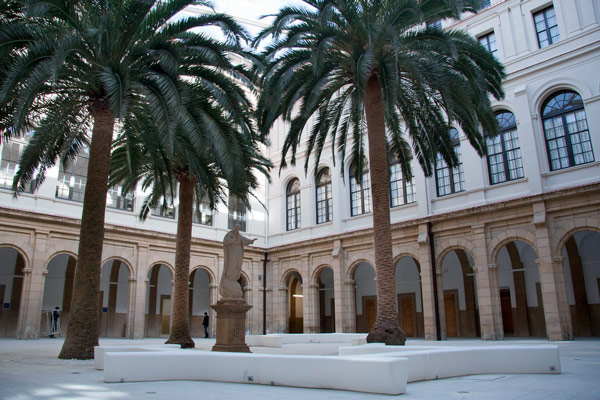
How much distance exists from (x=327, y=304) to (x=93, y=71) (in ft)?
76.2

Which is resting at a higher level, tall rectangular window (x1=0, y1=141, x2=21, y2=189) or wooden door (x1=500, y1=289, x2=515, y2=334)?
tall rectangular window (x1=0, y1=141, x2=21, y2=189)

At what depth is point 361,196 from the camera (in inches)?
1064

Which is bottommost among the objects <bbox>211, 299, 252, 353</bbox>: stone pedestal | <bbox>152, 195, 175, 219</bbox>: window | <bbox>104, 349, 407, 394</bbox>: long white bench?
<bbox>104, 349, 407, 394</bbox>: long white bench

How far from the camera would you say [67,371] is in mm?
10141

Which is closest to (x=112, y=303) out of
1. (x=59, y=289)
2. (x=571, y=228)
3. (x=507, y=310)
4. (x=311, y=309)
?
(x=59, y=289)

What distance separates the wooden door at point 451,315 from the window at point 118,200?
17541 millimetres

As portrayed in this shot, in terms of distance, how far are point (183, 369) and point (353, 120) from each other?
11.0 m

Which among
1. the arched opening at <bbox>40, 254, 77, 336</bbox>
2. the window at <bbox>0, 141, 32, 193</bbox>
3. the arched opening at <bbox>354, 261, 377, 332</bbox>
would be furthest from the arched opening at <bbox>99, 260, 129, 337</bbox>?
the arched opening at <bbox>354, 261, 377, 332</bbox>

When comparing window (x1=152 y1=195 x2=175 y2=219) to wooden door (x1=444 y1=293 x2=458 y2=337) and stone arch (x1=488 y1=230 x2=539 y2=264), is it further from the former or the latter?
stone arch (x1=488 y1=230 x2=539 y2=264)

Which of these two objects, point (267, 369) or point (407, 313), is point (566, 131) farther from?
point (267, 369)

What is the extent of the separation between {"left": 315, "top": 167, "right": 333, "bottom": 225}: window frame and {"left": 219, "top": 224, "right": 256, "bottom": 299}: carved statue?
1582 cm

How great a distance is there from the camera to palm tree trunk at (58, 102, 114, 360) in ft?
41.2

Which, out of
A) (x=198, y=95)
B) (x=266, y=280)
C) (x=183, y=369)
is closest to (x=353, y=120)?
(x=198, y=95)

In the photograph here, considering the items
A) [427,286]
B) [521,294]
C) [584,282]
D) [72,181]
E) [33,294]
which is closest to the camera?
[33,294]
